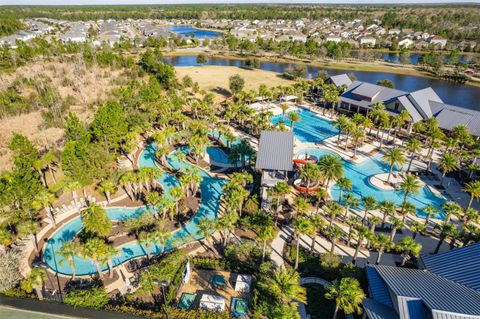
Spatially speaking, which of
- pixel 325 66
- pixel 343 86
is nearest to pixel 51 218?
pixel 343 86

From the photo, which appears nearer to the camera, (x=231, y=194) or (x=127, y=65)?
(x=231, y=194)

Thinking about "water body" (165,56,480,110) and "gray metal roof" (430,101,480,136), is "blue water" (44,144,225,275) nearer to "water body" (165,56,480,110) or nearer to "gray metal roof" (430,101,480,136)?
"gray metal roof" (430,101,480,136)

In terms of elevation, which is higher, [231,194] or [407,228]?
[231,194]

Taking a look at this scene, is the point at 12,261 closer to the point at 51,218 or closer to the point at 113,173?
the point at 51,218

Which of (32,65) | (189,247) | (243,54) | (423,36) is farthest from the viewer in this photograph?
(423,36)

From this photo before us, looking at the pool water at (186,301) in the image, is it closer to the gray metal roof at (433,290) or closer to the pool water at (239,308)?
the pool water at (239,308)

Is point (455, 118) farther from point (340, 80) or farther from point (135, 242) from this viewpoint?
point (135, 242)
